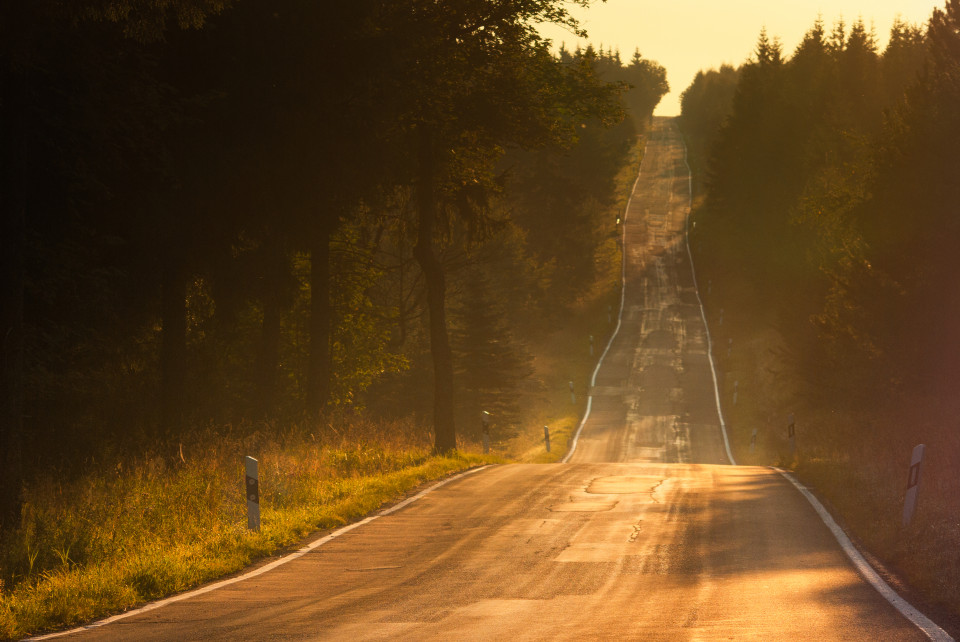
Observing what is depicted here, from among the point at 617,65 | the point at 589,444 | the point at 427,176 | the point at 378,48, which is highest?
the point at 617,65

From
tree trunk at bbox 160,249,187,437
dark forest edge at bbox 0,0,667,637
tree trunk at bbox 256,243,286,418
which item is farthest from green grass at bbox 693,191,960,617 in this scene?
tree trunk at bbox 256,243,286,418

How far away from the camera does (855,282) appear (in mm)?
29250

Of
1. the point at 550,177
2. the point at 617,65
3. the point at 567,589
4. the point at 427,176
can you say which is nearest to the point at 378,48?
the point at 427,176

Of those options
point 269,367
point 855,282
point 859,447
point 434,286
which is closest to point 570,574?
point 434,286

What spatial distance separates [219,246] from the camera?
19734 millimetres

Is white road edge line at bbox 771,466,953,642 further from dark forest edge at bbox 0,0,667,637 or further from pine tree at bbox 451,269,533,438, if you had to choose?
pine tree at bbox 451,269,533,438

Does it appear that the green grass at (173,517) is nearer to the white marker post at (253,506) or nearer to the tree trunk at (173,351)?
the white marker post at (253,506)

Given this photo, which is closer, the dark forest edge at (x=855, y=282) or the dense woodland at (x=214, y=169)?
the dense woodland at (x=214, y=169)

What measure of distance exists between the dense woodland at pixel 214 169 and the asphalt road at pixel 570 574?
15.4 feet

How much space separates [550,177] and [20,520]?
201 ft

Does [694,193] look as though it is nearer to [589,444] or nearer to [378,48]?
[589,444]

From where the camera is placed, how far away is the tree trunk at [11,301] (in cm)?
1123

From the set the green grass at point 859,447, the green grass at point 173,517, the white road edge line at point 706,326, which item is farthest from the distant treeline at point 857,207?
the green grass at point 173,517

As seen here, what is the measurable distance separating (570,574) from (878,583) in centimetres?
280
